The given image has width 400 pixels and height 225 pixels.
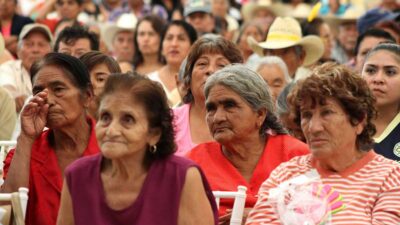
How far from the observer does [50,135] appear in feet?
20.2

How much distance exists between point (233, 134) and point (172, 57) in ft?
13.9

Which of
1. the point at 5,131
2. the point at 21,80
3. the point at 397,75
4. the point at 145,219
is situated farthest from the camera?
the point at 21,80

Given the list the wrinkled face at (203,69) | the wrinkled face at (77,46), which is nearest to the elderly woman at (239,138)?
the wrinkled face at (203,69)

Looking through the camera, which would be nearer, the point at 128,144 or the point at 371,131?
the point at 128,144

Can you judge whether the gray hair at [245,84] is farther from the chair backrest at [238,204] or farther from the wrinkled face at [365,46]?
the wrinkled face at [365,46]

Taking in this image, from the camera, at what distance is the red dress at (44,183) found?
5.82m

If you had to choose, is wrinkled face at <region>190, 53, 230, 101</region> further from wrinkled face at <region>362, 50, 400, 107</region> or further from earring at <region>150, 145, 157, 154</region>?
earring at <region>150, 145, 157, 154</region>

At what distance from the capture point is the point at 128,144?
505 centimetres

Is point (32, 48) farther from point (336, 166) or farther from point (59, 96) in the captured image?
point (336, 166)

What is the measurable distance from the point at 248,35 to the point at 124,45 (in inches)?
57.9

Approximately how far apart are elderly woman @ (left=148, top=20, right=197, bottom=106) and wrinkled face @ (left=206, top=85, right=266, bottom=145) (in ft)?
12.4

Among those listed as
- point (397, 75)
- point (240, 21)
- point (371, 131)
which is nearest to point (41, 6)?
point (240, 21)

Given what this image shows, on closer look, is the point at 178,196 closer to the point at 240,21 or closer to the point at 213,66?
the point at 213,66

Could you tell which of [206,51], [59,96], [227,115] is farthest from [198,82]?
[59,96]
